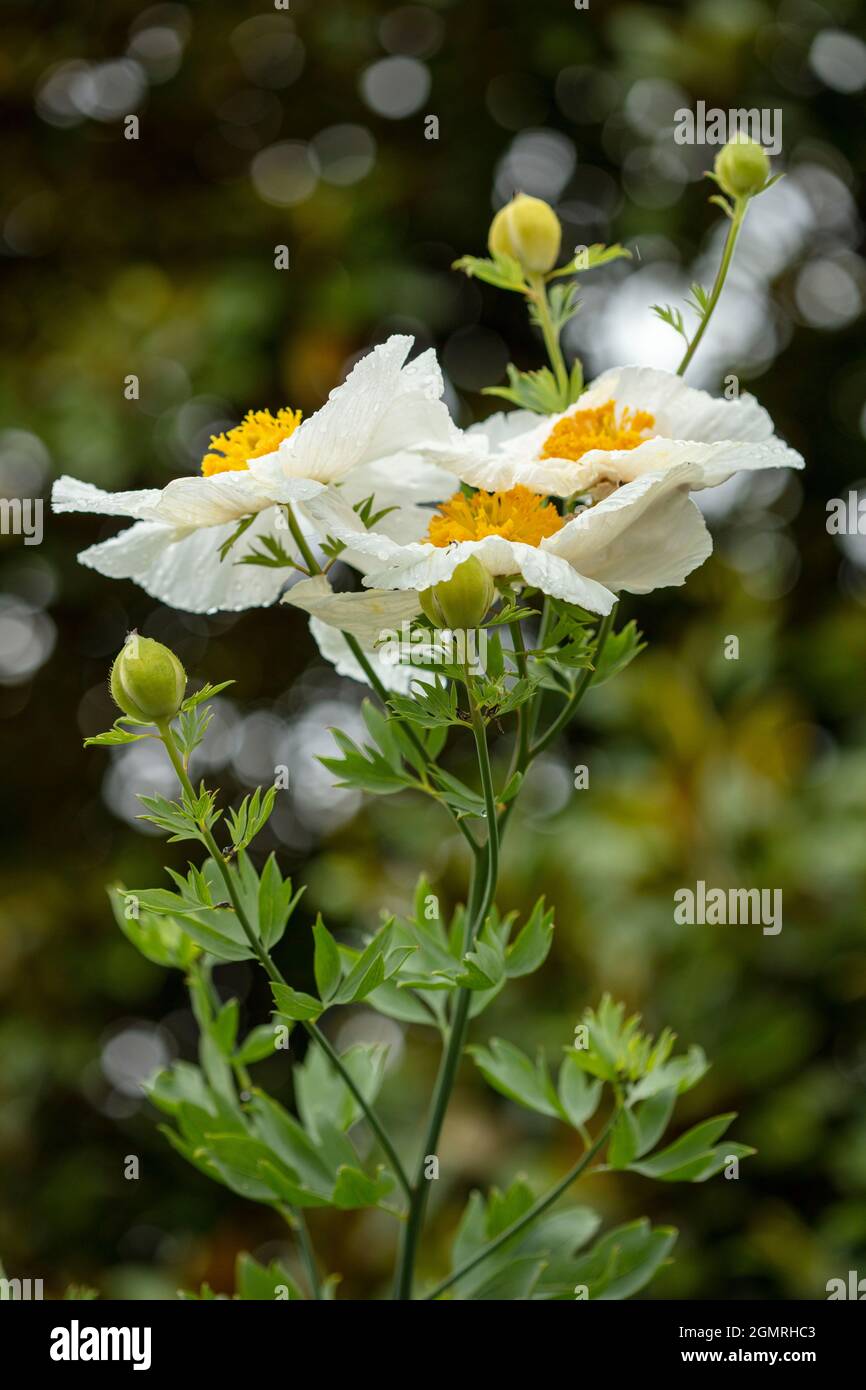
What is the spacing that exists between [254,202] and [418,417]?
1.22 metres

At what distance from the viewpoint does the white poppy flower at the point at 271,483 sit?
43cm

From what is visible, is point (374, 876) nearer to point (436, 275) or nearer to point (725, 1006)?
point (725, 1006)

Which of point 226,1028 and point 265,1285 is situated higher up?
point 226,1028

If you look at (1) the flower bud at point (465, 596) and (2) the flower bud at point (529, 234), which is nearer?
(1) the flower bud at point (465, 596)

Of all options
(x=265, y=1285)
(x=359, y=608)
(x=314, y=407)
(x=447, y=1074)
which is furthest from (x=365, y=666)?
(x=314, y=407)

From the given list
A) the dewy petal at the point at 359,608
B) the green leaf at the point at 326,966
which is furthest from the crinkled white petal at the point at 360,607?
the green leaf at the point at 326,966

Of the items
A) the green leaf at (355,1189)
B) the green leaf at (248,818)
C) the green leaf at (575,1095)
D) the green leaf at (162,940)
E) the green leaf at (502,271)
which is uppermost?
the green leaf at (502,271)

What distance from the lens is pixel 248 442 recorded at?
0.47m

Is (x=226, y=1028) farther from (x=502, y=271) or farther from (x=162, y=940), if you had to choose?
(x=502, y=271)

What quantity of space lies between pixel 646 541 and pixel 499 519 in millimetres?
49

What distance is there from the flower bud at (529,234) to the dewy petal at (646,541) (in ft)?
0.48

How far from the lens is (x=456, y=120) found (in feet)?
5.11

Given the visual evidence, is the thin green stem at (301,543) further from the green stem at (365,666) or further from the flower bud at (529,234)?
the flower bud at (529,234)
